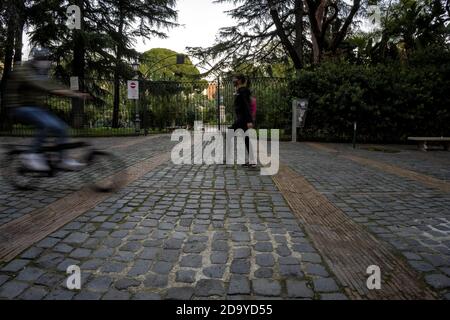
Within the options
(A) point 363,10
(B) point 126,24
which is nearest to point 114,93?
(B) point 126,24

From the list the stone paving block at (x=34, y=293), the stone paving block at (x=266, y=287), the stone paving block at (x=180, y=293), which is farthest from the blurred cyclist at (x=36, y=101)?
the stone paving block at (x=266, y=287)

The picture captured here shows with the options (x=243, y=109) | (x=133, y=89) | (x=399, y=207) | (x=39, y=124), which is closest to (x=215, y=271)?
(x=399, y=207)

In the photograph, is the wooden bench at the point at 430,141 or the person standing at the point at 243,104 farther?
the wooden bench at the point at 430,141

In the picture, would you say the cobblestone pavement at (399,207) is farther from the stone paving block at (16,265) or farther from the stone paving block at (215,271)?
the stone paving block at (16,265)

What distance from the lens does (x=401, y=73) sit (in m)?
13.6

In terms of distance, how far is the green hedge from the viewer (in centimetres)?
1327

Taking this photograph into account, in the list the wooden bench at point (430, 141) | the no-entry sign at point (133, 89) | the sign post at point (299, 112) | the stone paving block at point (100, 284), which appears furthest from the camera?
the no-entry sign at point (133, 89)

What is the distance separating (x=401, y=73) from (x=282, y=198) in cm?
1147

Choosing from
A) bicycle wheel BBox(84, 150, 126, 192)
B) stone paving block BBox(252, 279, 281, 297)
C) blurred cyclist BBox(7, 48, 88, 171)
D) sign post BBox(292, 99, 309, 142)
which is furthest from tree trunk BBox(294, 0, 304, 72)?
stone paving block BBox(252, 279, 281, 297)

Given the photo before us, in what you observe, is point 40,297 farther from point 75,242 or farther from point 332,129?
point 332,129

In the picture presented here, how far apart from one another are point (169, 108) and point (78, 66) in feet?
18.9

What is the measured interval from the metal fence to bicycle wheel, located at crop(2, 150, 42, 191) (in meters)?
11.1

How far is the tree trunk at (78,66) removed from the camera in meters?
16.8

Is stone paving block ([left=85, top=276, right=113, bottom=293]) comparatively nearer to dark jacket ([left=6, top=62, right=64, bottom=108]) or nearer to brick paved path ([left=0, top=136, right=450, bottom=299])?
brick paved path ([left=0, top=136, right=450, bottom=299])
